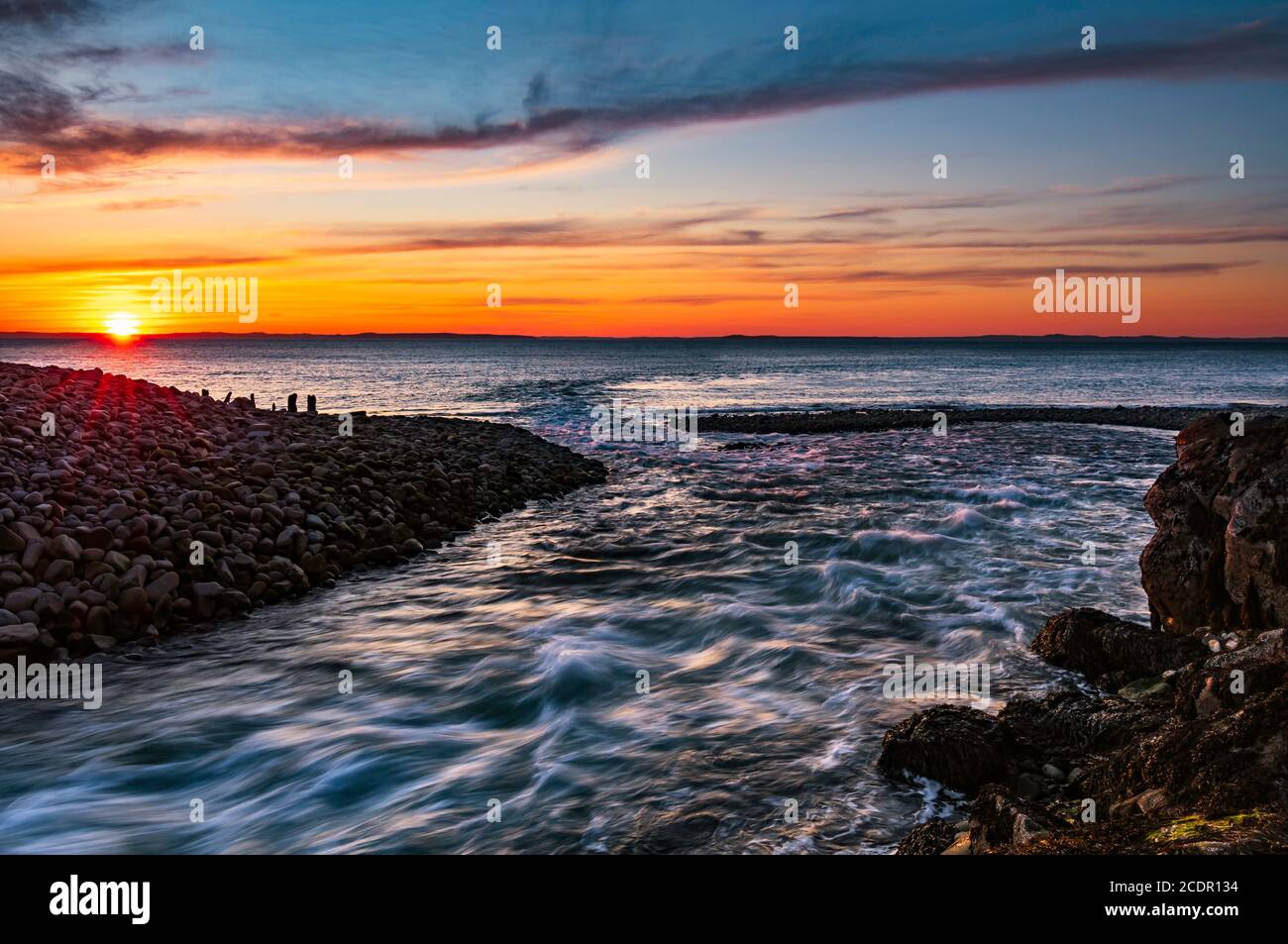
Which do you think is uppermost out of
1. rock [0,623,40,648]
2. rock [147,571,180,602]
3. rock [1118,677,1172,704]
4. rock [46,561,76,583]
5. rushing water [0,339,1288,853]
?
rock [46,561,76,583]

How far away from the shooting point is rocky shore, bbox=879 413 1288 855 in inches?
172

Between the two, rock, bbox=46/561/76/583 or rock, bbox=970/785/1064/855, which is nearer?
rock, bbox=970/785/1064/855

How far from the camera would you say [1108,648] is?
27.2ft

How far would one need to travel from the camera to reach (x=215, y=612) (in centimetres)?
1107

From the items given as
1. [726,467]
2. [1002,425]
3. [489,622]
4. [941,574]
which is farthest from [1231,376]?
[489,622]

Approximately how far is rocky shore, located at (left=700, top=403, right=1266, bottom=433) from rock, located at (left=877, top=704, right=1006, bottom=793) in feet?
106

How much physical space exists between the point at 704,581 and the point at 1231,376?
100m

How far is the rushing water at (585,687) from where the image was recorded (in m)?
6.58

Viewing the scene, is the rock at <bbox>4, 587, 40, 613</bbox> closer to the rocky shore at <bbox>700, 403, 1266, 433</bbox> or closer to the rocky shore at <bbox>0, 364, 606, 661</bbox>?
the rocky shore at <bbox>0, 364, 606, 661</bbox>

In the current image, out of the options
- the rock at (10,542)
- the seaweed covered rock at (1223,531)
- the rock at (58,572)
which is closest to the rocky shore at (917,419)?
the seaweed covered rock at (1223,531)

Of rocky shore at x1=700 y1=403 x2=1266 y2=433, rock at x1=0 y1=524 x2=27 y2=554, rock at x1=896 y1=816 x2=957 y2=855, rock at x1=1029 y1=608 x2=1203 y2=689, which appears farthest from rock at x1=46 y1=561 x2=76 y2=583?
rocky shore at x1=700 y1=403 x2=1266 y2=433

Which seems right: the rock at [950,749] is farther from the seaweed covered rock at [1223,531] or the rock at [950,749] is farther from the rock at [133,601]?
the rock at [133,601]

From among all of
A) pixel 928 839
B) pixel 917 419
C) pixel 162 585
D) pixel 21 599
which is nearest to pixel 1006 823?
pixel 928 839
